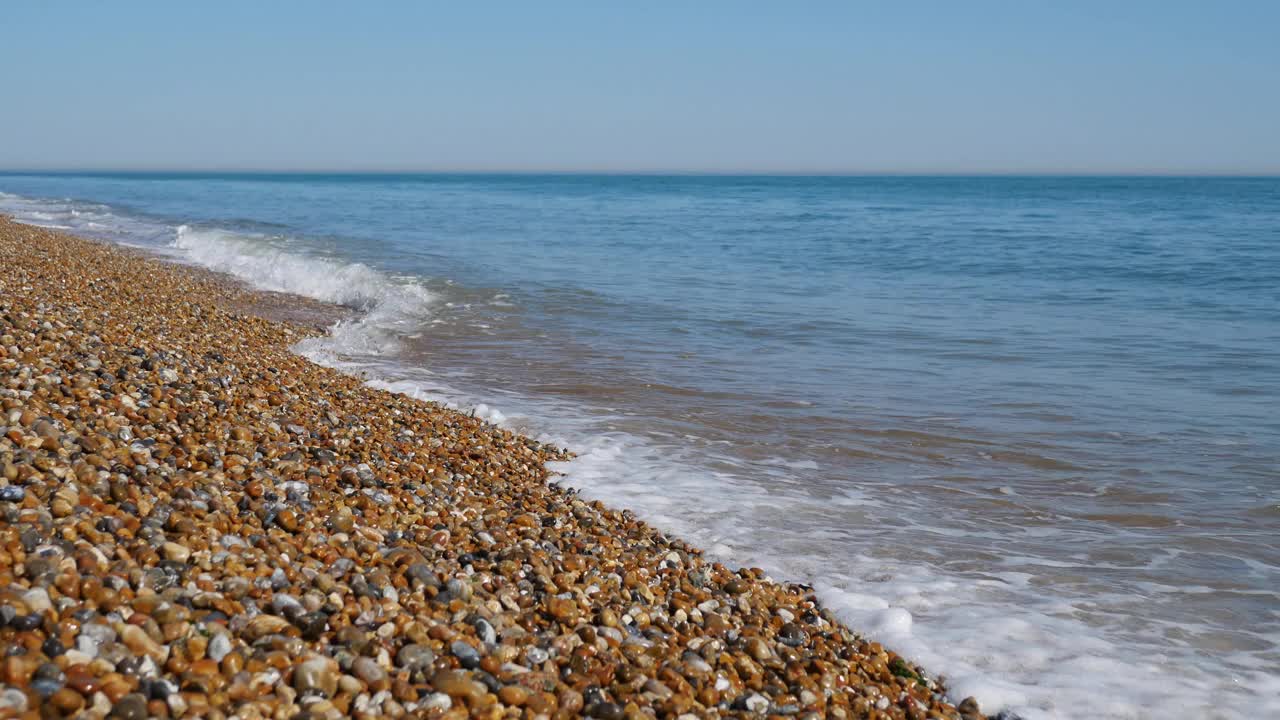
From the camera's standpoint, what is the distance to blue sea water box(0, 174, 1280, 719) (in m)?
5.12

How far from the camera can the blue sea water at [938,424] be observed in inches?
202

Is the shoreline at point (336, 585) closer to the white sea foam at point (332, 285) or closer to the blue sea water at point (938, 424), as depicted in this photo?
the blue sea water at point (938, 424)

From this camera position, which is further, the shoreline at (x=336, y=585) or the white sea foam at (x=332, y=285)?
the white sea foam at (x=332, y=285)

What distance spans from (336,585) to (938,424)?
630 centimetres

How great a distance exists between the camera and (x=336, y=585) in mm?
4055

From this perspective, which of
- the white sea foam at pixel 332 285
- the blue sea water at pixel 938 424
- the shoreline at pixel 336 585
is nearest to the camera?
the shoreline at pixel 336 585

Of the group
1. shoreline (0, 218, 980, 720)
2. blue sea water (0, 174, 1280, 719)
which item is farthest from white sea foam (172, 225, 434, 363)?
shoreline (0, 218, 980, 720)

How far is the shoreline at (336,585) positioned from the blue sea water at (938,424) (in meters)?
0.74

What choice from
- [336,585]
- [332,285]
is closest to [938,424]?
[336,585]

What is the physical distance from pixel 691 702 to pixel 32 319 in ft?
22.6

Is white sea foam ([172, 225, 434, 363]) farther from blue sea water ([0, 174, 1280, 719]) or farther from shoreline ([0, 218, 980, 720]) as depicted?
shoreline ([0, 218, 980, 720])

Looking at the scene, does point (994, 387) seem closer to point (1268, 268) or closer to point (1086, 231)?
point (1268, 268)

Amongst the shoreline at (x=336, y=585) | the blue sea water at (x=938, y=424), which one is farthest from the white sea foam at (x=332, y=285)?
the shoreline at (x=336, y=585)

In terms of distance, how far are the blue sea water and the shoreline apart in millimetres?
739
